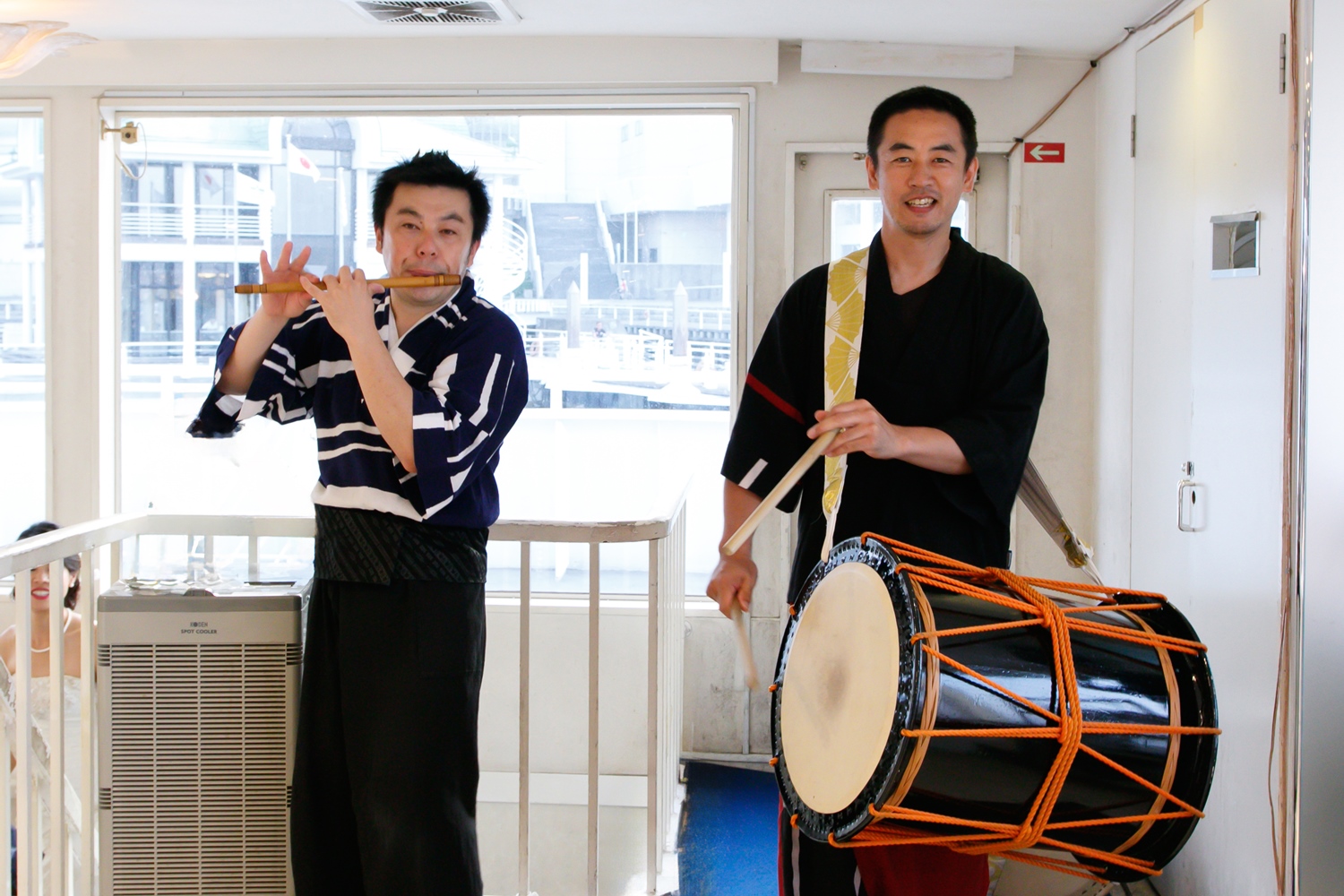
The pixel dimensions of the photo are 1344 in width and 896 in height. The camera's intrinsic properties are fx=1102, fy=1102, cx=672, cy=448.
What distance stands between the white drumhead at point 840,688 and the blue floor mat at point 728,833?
5.31ft

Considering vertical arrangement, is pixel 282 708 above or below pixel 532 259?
below

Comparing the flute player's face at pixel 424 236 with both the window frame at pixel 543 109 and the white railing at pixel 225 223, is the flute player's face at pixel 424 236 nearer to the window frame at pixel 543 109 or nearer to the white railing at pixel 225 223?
the window frame at pixel 543 109

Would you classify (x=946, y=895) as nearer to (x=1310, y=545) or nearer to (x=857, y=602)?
(x=857, y=602)

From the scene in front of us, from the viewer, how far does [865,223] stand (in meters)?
3.95

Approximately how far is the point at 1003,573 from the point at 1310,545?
1030 millimetres

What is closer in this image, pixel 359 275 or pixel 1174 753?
pixel 1174 753

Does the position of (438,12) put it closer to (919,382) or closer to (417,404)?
(417,404)

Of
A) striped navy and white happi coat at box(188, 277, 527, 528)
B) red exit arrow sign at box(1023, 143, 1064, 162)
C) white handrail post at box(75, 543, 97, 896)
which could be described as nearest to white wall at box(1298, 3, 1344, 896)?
striped navy and white happi coat at box(188, 277, 527, 528)

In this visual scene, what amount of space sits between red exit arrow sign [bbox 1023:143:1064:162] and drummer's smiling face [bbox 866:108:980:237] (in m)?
2.28

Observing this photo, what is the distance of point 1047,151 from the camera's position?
12.4ft

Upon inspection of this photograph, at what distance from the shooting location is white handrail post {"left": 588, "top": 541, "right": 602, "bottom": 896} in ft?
7.47

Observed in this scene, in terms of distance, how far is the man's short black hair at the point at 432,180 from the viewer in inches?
72.2

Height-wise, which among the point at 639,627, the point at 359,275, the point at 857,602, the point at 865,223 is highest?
the point at 865,223

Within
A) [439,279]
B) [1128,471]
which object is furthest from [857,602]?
[1128,471]
